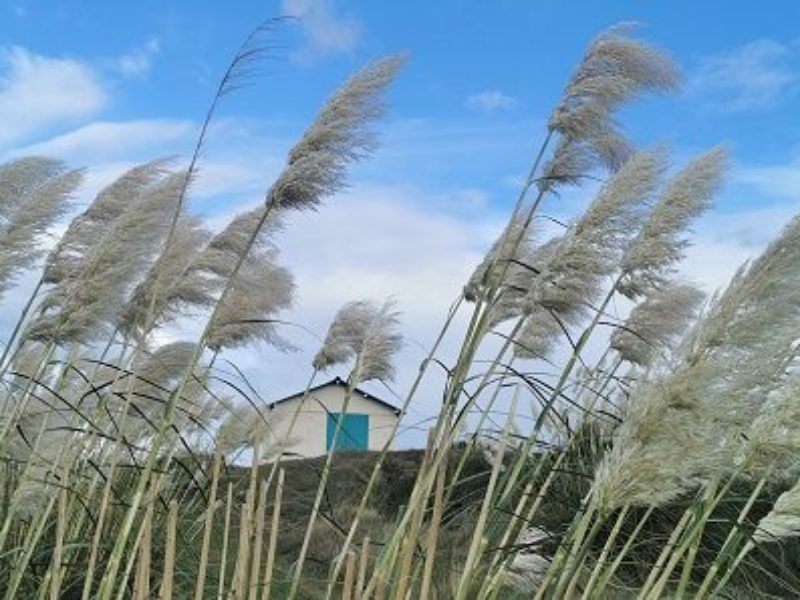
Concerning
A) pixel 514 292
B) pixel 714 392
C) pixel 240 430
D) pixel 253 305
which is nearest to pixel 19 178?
pixel 253 305

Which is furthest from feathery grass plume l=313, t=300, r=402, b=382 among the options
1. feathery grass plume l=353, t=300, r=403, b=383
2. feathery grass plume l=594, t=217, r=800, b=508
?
feathery grass plume l=594, t=217, r=800, b=508

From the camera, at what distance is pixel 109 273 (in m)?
3.61

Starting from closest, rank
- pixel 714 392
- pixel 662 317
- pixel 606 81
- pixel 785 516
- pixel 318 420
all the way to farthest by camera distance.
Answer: pixel 714 392
pixel 785 516
pixel 606 81
pixel 662 317
pixel 318 420

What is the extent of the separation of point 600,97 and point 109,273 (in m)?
1.43

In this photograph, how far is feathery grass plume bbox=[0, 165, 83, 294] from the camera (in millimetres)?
3668

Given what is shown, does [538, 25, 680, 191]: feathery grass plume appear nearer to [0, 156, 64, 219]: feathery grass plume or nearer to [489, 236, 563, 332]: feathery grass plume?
[489, 236, 563, 332]: feathery grass plume

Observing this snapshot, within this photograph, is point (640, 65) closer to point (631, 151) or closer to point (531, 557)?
point (631, 151)

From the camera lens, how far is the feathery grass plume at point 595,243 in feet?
10.5

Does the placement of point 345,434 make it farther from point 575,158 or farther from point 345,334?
point 575,158

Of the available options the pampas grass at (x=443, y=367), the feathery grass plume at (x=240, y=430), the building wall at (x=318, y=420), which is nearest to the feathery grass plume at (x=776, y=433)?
the pampas grass at (x=443, y=367)

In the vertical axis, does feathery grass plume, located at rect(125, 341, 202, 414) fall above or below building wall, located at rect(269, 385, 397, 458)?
below

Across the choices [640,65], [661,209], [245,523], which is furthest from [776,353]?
[245,523]

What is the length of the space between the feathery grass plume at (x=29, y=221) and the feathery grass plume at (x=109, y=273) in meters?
0.14

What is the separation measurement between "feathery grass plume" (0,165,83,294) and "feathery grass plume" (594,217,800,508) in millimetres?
1881
